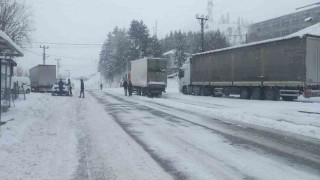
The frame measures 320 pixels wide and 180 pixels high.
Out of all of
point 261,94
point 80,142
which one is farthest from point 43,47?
point 80,142

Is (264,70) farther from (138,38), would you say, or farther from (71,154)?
(138,38)

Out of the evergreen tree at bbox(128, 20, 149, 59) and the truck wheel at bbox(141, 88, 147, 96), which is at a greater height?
the evergreen tree at bbox(128, 20, 149, 59)

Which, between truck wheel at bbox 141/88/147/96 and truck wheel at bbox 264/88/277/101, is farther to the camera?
truck wheel at bbox 141/88/147/96

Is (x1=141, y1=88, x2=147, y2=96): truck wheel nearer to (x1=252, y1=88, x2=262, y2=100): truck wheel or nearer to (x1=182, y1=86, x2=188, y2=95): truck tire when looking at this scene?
(x1=182, y1=86, x2=188, y2=95): truck tire

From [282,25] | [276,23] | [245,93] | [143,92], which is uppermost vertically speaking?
[276,23]

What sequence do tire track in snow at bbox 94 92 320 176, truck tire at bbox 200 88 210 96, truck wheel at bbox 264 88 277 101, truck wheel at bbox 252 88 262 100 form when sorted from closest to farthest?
tire track in snow at bbox 94 92 320 176, truck wheel at bbox 264 88 277 101, truck wheel at bbox 252 88 262 100, truck tire at bbox 200 88 210 96

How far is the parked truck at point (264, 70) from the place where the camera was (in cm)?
2544

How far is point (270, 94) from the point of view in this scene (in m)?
28.8

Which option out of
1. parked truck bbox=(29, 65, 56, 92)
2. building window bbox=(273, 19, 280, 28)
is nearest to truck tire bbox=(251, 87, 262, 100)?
parked truck bbox=(29, 65, 56, 92)

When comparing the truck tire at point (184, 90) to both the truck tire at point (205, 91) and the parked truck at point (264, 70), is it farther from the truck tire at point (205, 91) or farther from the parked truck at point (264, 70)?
the truck tire at point (205, 91)

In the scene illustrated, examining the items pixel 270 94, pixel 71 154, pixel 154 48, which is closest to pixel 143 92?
pixel 270 94

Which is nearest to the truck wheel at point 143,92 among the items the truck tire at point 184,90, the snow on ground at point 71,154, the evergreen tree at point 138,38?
the truck tire at point 184,90

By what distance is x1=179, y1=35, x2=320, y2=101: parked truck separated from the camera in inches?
1001

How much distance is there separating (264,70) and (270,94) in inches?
72.3
